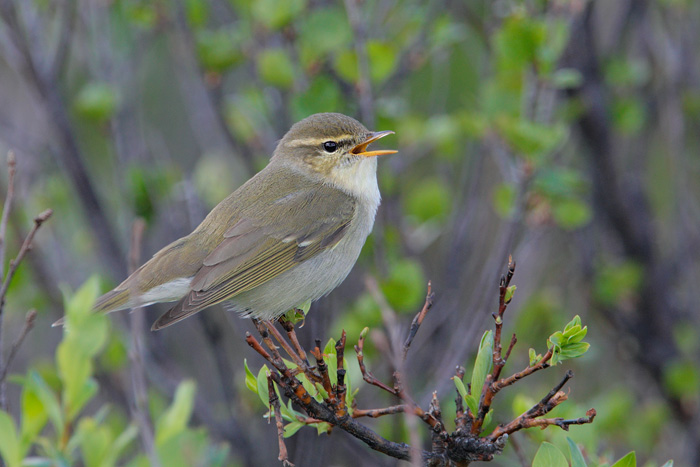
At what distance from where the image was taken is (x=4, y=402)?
2.25 m

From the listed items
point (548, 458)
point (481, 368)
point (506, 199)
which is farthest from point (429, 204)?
point (548, 458)

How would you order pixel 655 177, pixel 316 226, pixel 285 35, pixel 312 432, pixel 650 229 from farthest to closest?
pixel 655 177, pixel 650 229, pixel 285 35, pixel 312 432, pixel 316 226

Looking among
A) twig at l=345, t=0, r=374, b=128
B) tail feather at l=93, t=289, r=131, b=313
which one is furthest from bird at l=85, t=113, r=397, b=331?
twig at l=345, t=0, r=374, b=128

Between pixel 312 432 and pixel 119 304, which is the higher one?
pixel 119 304

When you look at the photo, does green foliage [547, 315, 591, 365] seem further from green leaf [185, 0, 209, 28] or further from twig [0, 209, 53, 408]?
green leaf [185, 0, 209, 28]

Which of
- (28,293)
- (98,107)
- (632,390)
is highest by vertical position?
(98,107)

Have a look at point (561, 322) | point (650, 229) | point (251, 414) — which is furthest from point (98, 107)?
point (650, 229)

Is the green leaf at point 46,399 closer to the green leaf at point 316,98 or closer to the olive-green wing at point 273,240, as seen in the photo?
the olive-green wing at point 273,240

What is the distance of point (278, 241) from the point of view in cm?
343

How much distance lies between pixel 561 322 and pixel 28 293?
3322 mm

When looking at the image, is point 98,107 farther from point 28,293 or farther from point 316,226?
point 316,226

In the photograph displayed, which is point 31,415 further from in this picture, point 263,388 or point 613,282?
point 613,282

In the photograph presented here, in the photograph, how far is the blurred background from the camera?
3.81 m

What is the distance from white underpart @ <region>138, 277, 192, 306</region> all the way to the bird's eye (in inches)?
38.3
